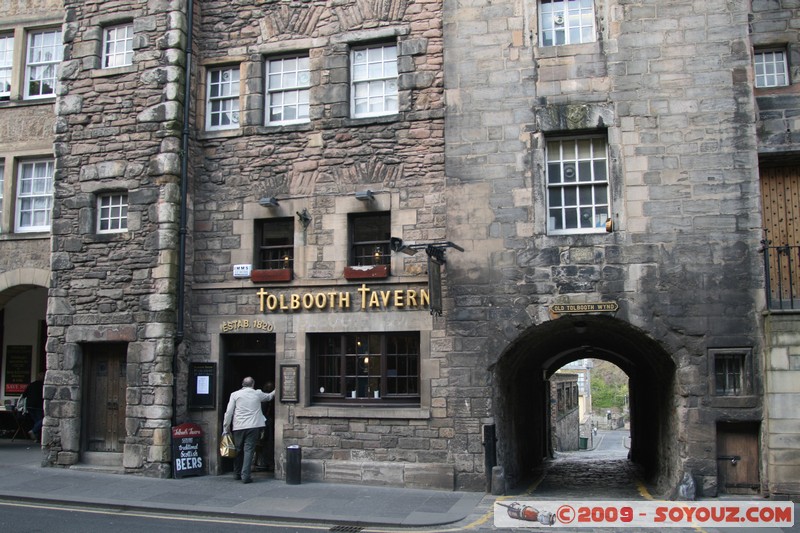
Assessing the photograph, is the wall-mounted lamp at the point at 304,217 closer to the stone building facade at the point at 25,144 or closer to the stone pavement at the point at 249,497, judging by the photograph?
the stone pavement at the point at 249,497

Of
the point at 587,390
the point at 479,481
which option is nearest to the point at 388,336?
the point at 479,481

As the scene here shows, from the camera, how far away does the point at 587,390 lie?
64562 millimetres

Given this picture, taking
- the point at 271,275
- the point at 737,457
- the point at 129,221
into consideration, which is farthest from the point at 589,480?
the point at 129,221

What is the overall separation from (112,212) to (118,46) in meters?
3.42

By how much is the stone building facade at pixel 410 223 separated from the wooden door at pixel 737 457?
3cm

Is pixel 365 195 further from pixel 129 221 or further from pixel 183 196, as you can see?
pixel 129 221

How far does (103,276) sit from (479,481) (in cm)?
809

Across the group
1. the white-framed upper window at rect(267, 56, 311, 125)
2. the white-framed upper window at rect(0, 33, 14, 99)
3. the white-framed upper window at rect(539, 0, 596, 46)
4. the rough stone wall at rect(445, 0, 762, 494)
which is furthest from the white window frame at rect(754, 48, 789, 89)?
the white-framed upper window at rect(0, 33, 14, 99)

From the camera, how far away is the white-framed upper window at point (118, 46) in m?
15.1

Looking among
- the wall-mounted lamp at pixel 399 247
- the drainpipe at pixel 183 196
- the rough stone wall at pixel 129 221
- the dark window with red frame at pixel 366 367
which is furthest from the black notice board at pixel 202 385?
the wall-mounted lamp at pixel 399 247

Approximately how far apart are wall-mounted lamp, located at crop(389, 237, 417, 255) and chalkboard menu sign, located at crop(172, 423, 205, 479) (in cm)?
512

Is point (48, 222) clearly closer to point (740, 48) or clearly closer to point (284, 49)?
point (284, 49)

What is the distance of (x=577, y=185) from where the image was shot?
42.8 feet

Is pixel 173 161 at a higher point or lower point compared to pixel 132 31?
lower
